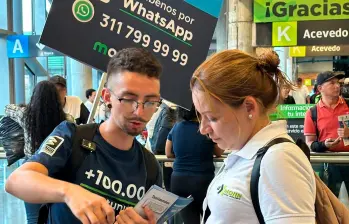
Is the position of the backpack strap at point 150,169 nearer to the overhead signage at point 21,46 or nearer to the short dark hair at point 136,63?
the short dark hair at point 136,63

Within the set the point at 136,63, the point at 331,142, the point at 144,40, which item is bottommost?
the point at 331,142

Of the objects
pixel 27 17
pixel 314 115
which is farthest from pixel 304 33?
pixel 27 17

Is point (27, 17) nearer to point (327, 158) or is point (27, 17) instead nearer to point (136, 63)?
point (327, 158)

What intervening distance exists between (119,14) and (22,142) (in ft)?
6.20

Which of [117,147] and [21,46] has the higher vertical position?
[21,46]

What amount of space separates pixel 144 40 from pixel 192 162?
155cm

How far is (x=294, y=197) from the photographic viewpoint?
1.26 meters

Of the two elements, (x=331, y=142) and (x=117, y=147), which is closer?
(x=117, y=147)

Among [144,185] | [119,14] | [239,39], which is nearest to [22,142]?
[119,14]

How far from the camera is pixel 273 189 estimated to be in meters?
1.27

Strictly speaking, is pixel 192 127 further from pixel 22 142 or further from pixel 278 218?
pixel 278 218

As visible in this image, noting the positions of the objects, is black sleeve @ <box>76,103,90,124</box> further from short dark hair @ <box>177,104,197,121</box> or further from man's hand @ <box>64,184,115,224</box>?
man's hand @ <box>64,184,115,224</box>

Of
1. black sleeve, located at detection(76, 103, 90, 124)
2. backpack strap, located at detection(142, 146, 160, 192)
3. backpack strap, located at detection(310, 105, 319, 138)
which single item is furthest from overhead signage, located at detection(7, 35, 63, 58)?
backpack strap, located at detection(142, 146, 160, 192)

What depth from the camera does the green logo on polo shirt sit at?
1347 millimetres
